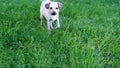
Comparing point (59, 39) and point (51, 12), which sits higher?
point (51, 12)

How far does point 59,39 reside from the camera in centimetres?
502

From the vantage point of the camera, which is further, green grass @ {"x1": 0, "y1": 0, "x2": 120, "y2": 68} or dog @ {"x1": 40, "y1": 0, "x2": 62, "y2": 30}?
dog @ {"x1": 40, "y1": 0, "x2": 62, "y2": 30}

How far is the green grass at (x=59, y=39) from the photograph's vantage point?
14.6 ft

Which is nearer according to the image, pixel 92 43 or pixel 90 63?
pixel 90 63

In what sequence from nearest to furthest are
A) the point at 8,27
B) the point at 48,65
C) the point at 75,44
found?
the point at 48,65, the point at 75,44, the point at 8,27

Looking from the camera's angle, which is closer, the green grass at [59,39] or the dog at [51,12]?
the green grass at [59,39]

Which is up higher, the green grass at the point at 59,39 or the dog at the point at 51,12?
the dog at the point at 51,12

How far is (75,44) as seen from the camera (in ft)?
15.9

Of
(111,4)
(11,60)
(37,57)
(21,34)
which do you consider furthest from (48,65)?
(111,4)

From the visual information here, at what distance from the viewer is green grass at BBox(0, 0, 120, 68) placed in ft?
14.6

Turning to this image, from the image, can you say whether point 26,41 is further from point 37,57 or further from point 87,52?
point 87,52

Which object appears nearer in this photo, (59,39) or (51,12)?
(59,39)

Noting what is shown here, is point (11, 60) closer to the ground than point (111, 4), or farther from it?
closer to the ground

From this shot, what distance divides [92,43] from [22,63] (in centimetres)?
137
